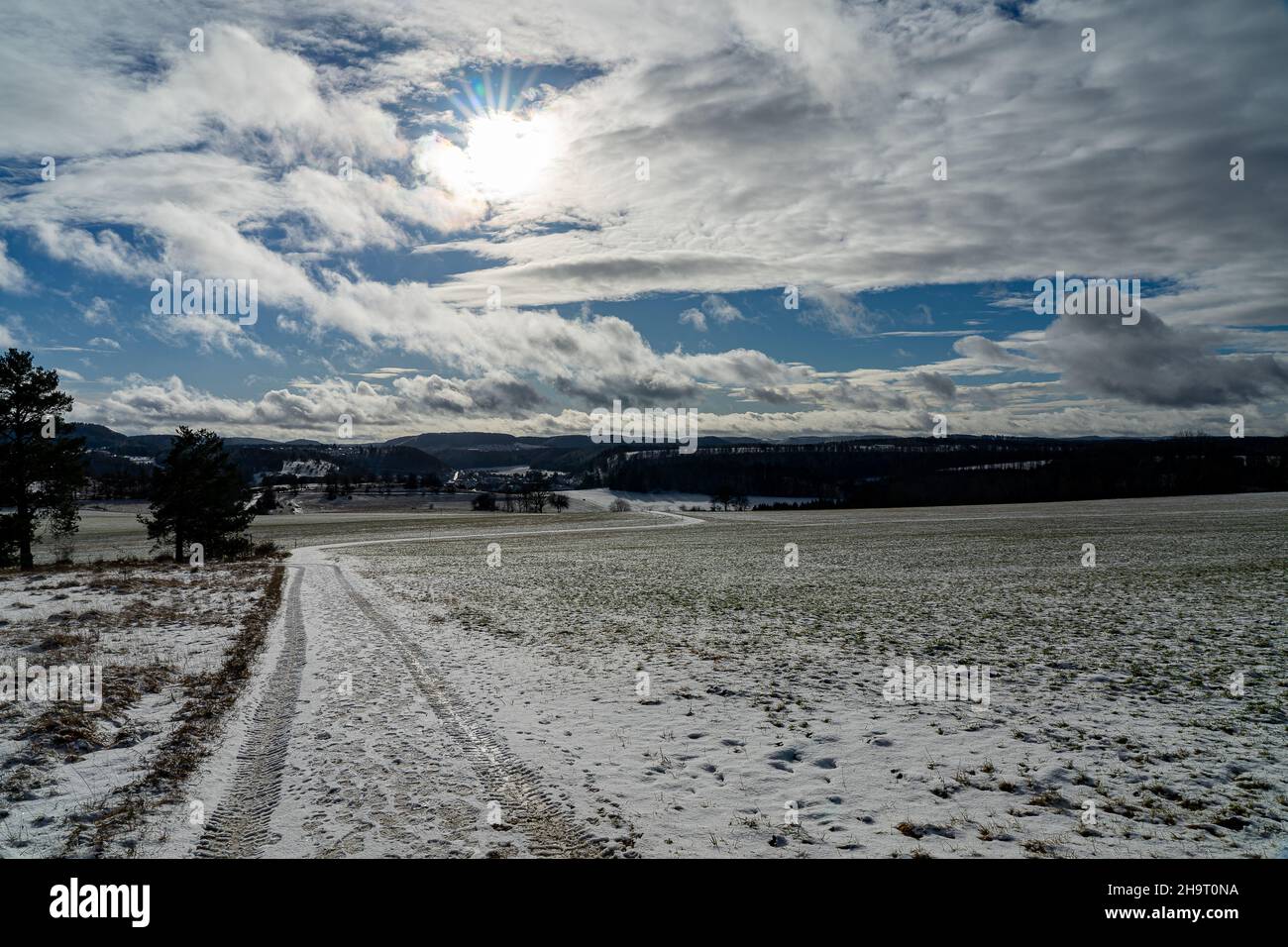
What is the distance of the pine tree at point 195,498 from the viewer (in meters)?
48.2


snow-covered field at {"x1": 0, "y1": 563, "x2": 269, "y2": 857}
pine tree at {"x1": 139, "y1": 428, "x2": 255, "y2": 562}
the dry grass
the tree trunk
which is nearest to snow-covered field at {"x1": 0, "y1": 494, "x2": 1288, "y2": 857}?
snow-covered field at {"x1": 0, "y1": 563, "x2": 269, "y2": 857}

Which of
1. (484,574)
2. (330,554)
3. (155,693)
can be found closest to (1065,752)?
(155,693)

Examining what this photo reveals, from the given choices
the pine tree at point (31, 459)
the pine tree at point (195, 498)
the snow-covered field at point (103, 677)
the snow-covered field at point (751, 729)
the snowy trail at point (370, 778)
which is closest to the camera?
the snowy trail at point (370, 778)

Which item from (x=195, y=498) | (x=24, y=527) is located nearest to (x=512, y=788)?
(x=24, y=527)

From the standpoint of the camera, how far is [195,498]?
160ft

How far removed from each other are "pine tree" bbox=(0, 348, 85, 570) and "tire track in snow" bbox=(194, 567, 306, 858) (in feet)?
113

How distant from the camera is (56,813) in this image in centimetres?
805

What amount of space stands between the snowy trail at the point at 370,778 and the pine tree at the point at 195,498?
40.8m

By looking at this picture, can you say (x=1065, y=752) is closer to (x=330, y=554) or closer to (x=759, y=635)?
(x=759, y=635)

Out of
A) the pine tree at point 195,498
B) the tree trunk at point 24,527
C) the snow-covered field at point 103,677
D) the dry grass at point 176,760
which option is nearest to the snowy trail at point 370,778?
the dry grass at point 176,760

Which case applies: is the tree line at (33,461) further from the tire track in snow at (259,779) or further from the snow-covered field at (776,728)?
the tire track in snow at (259,779)

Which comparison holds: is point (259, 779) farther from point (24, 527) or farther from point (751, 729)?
point (24, 527)

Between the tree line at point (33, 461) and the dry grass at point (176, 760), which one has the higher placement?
the tree line at point (33, 461)
